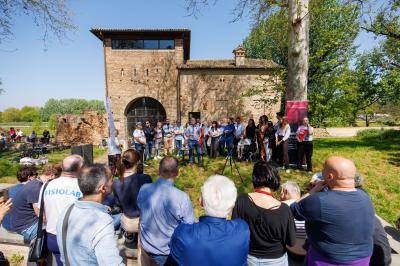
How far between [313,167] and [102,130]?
19.3 meters

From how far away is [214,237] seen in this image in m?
1.69

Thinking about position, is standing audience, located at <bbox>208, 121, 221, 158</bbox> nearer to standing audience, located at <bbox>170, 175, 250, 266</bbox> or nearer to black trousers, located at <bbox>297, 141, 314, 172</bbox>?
black trousers, located at <bbox>297, 141, 314, 172</bbox>

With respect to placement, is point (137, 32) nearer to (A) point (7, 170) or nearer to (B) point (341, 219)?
(A) point (7, 170)

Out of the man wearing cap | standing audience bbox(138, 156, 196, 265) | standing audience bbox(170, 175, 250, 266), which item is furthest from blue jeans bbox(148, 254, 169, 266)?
the man wearing cap

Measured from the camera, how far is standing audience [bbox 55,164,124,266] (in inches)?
69.7

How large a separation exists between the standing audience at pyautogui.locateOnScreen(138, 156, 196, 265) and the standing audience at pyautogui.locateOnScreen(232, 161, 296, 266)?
554 mm

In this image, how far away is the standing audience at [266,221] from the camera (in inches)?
82.9

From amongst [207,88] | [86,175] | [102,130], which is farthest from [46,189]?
[102,130]

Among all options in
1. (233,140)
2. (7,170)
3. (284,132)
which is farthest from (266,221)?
(7,170)

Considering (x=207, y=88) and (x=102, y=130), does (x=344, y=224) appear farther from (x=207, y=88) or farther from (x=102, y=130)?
(x=102, y=130)

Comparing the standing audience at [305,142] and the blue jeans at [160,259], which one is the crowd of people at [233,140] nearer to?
the standing audience at [305,142]

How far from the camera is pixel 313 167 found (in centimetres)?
792

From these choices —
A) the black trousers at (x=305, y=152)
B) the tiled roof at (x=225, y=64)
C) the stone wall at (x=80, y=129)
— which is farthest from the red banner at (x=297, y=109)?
the stone wall at (x=80, y=129)

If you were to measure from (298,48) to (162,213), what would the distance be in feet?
20.7
